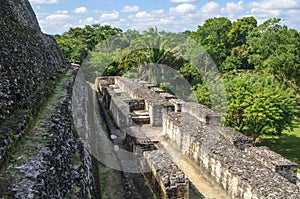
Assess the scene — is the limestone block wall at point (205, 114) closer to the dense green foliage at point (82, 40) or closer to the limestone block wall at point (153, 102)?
the limestone block wall at point (153, 102)

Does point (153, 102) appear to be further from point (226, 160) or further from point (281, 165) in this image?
point (281, 165)

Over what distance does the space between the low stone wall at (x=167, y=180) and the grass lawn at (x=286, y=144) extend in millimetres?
8922

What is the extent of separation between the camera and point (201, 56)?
1083 inches

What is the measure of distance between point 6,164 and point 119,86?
18480 mm

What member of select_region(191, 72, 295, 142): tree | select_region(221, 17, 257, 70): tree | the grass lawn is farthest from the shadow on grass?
select_region(221, 17, 257, 70): tree

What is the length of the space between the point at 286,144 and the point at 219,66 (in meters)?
16.9

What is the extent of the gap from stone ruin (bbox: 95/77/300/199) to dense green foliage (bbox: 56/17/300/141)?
2.42 metres

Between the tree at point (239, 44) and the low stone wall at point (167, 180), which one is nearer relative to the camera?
the low stone wall at point (167, 180)

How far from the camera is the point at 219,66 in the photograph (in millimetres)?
32125

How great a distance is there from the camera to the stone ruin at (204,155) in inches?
258

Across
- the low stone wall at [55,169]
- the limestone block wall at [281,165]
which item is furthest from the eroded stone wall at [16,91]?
the limestone block wall at [281,165]

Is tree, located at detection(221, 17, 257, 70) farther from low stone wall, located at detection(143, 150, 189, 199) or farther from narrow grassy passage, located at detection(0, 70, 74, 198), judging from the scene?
narrow grassy passage, located at detection(0, 70, 74, 198)

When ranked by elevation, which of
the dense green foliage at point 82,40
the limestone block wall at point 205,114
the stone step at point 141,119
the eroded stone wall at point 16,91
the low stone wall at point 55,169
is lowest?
the stone step at point 141,119

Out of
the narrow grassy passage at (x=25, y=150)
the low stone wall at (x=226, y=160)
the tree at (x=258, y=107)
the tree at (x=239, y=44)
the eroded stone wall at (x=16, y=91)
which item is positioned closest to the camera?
A: the narrow grassy passage at (x=25, y=150)
